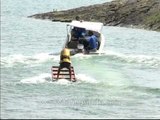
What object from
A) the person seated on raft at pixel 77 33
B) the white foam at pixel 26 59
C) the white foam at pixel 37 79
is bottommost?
the white foam at pixel 26 59

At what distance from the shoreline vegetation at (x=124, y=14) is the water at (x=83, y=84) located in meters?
15.9

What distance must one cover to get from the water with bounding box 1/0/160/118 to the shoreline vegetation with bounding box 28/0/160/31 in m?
15.9

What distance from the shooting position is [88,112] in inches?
1015

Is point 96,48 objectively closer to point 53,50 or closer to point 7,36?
point 53,50

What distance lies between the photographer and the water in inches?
1029

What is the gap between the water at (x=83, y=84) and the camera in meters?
26.1

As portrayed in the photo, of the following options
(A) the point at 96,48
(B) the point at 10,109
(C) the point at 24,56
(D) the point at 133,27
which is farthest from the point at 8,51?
(D) the point at 133,27

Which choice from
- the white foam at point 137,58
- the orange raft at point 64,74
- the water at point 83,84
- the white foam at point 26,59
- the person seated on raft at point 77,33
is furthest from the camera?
the person seated on raft at point 77,33

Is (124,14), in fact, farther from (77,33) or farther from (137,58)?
(77,33)

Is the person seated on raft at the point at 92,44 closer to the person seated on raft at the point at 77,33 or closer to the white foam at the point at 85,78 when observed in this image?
the person seated on raft at the point at 77,33

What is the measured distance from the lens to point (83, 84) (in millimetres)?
32688

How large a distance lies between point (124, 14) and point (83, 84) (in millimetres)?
45408

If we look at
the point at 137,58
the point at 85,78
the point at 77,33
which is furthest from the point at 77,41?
the point at 85,78

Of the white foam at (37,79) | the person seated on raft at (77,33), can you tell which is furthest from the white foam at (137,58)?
the white foam at (37,79)
